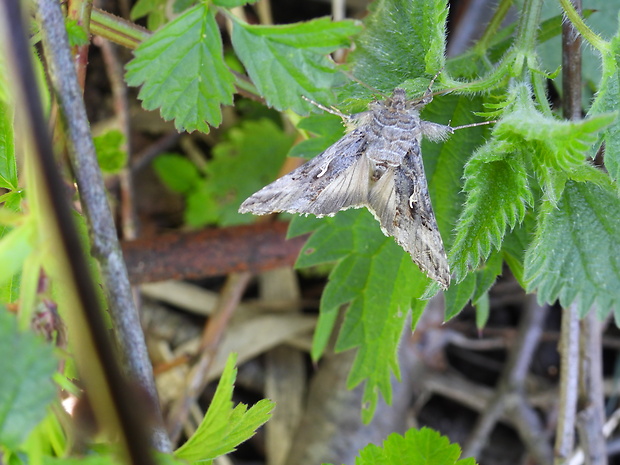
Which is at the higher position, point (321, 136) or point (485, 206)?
point (321, 136)

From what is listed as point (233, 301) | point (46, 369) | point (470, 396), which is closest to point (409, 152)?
point (46, 369)

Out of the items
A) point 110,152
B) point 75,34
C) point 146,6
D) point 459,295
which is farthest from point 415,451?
point 146,6

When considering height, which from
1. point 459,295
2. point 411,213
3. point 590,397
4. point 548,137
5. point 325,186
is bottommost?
point 590,397

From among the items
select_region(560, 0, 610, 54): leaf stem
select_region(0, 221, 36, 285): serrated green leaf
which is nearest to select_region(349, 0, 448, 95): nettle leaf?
select_region(560, 0, 610, 54): leaf stem

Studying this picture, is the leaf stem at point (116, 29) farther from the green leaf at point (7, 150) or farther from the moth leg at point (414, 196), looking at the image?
the moth leg at point (414, 196)

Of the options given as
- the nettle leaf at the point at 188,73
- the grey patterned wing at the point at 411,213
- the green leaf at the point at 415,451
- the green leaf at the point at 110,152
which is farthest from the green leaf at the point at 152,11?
the green leaf at the point at 415,451

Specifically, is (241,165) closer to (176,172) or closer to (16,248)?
(176,172)
